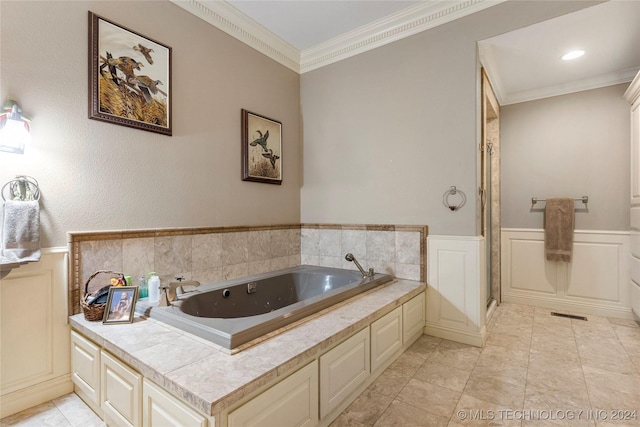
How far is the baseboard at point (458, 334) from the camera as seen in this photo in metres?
2.34

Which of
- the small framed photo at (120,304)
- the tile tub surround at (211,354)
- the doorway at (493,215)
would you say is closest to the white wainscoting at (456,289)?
the tile tub surround at (211,354)

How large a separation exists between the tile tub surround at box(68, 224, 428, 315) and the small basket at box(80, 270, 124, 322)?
0.04 metres

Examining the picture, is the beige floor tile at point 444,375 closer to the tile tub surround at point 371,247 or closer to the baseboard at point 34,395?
the tile tub surround at point 371,247

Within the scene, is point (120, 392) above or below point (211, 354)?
below

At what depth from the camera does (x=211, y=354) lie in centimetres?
127

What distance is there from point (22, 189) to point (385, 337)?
2.22 m

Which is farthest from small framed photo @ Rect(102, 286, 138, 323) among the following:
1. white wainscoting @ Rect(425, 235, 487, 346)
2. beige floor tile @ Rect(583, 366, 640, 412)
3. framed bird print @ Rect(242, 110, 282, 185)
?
beige floor tile @ Rect(583, 366, 640, 412)

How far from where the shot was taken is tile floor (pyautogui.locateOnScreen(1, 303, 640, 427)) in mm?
1515

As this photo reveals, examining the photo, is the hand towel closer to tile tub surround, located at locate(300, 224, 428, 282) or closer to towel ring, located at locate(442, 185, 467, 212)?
tile tub surround, located at locate(300, 224, 428, 282)

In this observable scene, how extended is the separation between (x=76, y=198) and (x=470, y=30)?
2.98 meters

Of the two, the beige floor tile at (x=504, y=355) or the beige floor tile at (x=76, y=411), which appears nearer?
the beige floor tile at (x=76, y=411)

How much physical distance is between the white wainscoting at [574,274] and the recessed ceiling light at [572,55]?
66.9 inches

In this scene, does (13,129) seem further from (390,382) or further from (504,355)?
(504,355)

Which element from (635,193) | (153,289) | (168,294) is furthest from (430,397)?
(635,193)
